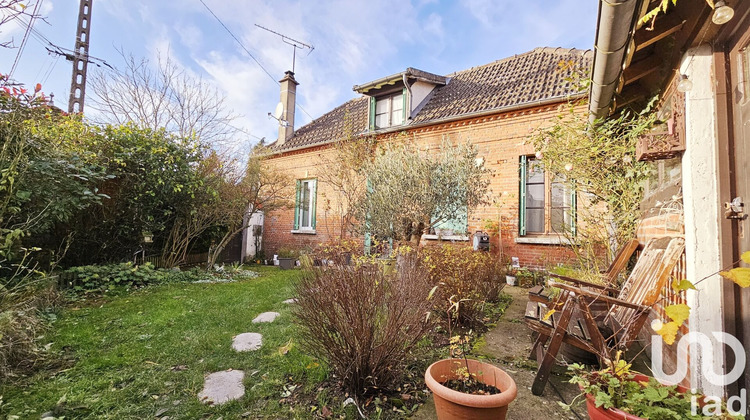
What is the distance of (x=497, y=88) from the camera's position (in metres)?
8.38

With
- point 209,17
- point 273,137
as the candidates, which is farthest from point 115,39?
point 273,137

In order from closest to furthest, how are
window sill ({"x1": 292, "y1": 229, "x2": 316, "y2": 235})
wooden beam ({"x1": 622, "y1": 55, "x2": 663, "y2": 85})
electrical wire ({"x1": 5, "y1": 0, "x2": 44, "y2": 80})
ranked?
1. electrical wire ({"x1": 5, "y1": 0, "x2": 44, "y2": 80})
2. wooden beam ({"x1": 622, "y1": 55, "x2": 663, "y2": 85})
3. window sill ({"x1": 292, "y1": 229, "x2": 316, "y2": 235})

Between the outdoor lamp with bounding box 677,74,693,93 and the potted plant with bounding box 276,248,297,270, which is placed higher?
the outdoor lamp with bounding box 677,74,693,93

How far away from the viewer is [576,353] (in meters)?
2.80

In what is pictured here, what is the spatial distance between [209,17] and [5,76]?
288 inches

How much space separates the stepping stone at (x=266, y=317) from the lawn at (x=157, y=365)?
0.09 m

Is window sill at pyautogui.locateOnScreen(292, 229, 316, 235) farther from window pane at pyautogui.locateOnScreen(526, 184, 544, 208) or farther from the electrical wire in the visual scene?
the electrical wire

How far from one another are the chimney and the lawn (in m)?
8.81

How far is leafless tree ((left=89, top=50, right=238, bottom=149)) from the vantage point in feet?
34.4

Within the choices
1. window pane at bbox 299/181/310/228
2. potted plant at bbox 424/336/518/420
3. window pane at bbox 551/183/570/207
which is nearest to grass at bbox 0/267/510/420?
potted plant at bbox 424/336/518/420

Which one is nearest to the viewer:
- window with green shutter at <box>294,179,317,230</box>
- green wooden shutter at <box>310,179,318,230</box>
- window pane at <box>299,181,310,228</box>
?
green wooden shutter at <box>310,179,318,230</box>

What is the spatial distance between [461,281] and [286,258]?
286 inches

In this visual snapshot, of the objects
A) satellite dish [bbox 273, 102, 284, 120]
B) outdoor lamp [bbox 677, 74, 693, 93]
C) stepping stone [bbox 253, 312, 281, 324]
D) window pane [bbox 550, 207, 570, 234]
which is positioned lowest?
stepping stone [bbox 253, 312, 281, 324]

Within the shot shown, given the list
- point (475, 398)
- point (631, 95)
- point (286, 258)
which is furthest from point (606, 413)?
point (286, 258)
